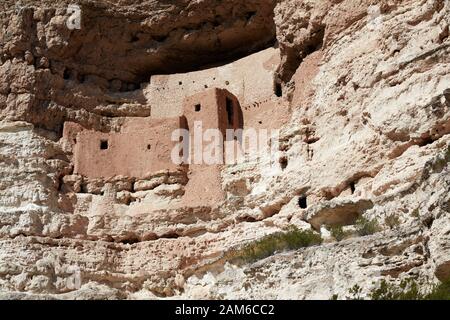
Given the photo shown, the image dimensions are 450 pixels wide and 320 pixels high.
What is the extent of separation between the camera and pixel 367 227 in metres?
13.9

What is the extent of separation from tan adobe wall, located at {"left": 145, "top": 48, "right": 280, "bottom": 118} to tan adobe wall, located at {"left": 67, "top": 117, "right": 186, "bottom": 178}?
145cm

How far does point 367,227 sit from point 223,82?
9696mm

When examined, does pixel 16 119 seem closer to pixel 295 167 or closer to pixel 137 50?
pixel 137 50

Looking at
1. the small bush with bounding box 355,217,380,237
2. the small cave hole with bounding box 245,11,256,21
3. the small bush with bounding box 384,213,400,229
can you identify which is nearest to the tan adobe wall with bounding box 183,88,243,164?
the small cave hole with bounding box 245,11,256,21

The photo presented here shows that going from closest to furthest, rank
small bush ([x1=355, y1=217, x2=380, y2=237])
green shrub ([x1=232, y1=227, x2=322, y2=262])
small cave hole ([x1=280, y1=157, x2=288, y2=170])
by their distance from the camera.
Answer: small bush ([x1=355, y1=217, x2=380, y2=237]) → green shrub ([x1=232, y1=227, x2=322, y2=262]) → small cave hole ([x1=280, y1=157, x2=288, y2=170])

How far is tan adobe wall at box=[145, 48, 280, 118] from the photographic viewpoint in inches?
862

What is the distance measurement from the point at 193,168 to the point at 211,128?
102 centimetres

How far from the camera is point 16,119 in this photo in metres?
21.7

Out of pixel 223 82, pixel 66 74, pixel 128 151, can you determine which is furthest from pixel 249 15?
pixel 66 74

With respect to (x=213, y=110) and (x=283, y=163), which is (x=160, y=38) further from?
(x=283, y=163)

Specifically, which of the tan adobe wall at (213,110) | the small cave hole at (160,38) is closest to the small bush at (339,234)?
the tan adobe wall at (213,110)

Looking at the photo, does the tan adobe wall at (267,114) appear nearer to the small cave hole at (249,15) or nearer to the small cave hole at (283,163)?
the small cave hole at (283,163)

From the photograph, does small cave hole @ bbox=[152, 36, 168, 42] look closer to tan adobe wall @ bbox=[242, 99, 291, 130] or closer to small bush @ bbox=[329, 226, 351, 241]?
tan adobe wall @ bbox=[242, 99, 291, 130]
